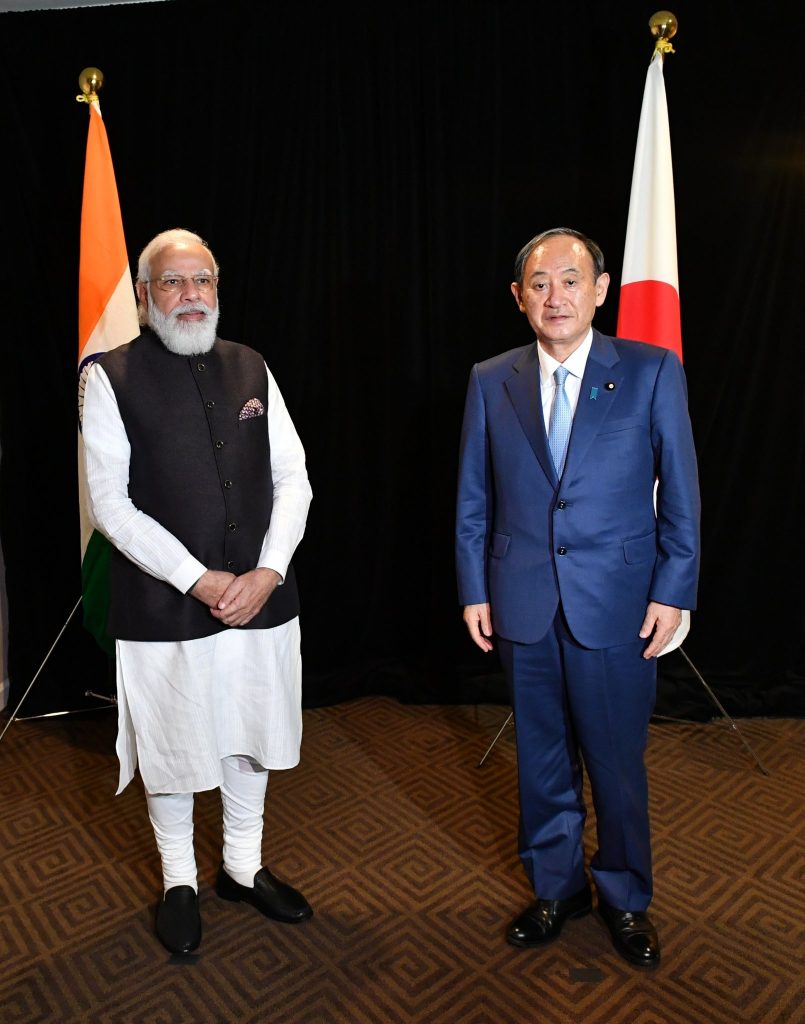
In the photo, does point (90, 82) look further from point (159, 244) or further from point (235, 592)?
point (235, 592)

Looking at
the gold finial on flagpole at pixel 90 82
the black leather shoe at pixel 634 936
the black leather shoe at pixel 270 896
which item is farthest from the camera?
the gold finial on flagpole at pixel 90 82

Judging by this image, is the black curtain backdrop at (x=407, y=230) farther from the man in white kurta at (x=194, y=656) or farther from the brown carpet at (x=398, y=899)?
the man in white kurta at (x=194, y=656)

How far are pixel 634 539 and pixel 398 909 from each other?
3.65 feet

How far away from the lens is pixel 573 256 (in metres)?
1.87

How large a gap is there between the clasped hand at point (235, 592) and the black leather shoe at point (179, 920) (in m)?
0.69

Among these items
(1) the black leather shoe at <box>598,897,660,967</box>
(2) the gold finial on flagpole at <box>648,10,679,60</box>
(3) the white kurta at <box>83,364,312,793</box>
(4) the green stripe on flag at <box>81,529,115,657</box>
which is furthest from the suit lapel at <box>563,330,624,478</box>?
(4) the green stripe on flag at <box>81,529,115,657</box>

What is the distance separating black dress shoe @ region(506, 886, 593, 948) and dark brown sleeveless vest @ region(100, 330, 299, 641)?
929mm

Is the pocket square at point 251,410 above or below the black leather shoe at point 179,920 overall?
above

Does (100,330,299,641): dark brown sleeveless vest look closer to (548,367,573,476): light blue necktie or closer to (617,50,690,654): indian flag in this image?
(548,367,573,476): light blue necktie

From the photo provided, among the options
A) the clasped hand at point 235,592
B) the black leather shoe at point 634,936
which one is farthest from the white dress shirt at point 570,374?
the black leather shoe at point 634,936

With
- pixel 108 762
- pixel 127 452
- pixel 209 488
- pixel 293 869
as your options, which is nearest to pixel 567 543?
pixel 209 488

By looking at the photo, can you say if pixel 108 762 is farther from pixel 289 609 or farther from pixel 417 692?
pixel 289 609

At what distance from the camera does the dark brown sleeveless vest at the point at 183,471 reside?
196 cm

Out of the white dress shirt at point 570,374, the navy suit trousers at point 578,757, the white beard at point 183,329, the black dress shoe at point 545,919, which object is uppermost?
the white beard at point 183,329
